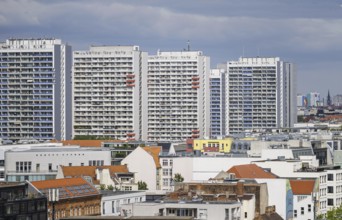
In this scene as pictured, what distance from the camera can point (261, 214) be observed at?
110125 mm

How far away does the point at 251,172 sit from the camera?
13100 centimetres

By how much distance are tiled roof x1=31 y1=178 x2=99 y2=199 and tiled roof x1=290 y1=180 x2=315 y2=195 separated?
65.6 feet

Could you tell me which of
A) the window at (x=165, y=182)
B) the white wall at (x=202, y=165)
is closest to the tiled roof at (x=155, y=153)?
the window at (x=165, y=182)

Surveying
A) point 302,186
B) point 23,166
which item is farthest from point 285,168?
point 23,166

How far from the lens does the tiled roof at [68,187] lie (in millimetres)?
109494

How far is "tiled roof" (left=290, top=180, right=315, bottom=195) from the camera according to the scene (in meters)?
126

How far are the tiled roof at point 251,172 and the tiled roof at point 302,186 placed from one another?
7.59 ft

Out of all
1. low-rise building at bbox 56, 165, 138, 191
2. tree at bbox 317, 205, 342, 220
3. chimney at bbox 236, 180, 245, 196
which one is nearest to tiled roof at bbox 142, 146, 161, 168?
low-rise building at bbox 56, 165, 138, 191

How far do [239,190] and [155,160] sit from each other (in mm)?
47480

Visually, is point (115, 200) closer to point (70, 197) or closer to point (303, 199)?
point (70, 197)

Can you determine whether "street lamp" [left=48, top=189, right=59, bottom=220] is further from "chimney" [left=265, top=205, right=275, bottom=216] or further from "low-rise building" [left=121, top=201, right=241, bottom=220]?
"chimney" [left=265, top=205, right=275, bottom=216]

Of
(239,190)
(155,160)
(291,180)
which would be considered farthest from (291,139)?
(239,190)

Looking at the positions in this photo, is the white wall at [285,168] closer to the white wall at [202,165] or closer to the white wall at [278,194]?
the white wall at [202,165]

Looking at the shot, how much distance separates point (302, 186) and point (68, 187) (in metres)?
25.7
